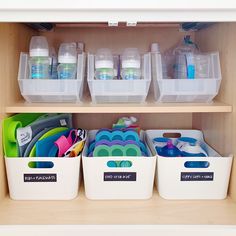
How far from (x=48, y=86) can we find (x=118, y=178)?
35cm

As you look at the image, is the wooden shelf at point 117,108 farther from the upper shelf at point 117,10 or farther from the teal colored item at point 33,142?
the upper shelf at point 117,10

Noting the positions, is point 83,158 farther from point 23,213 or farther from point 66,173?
point 23,213

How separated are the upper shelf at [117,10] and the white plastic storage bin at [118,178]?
1.27 feet

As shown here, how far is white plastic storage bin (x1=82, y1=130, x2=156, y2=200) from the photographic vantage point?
0.86 m

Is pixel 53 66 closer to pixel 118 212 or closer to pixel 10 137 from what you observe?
pixel 10 137

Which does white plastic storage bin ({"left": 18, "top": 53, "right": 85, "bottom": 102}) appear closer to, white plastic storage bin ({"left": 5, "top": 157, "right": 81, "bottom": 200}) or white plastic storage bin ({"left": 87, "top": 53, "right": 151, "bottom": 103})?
white plastic storage bin ({"left": 87, "top": 53, "right": 151, "bottom": 103})

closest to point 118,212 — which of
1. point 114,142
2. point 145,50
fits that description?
point 114,142

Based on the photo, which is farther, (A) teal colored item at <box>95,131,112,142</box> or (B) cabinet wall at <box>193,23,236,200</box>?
(A) teal colored item at <box>95,131,112,142</box>

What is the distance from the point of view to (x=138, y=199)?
2.96ft

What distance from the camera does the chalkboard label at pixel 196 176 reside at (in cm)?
89

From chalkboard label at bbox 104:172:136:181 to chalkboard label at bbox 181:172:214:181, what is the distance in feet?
0.49

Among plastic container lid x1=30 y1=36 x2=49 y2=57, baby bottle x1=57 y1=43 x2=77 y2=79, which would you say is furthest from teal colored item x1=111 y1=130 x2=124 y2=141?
plastic container lid x1=30 y1=36 x2=49 y2=57

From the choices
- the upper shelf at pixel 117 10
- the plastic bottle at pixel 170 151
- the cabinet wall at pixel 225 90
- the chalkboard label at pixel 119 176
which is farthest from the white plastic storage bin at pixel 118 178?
the upper shelf at pixel 117 10
